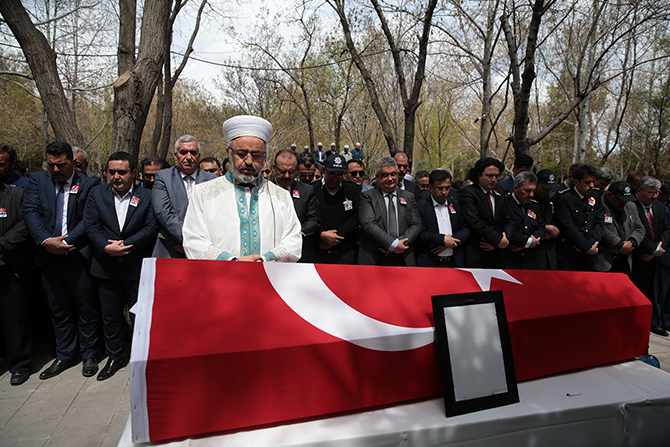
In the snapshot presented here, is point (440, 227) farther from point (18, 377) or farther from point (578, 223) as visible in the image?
point (18, 377)

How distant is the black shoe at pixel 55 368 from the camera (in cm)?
333

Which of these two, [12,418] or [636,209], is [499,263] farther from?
[12,418]

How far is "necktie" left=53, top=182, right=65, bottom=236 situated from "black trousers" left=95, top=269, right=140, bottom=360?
0.55 metres

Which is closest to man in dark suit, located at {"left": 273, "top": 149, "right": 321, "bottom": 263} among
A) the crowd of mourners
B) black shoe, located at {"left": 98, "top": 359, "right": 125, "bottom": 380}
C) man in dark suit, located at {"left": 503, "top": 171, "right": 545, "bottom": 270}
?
the crowd of mourners

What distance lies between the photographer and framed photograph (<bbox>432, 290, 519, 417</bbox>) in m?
1.91

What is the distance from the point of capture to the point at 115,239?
133 inches

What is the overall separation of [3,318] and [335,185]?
3.33 metres

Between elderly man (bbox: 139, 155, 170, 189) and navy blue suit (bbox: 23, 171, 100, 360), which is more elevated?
elderly man (bbox: 139, 155, 170, 189)

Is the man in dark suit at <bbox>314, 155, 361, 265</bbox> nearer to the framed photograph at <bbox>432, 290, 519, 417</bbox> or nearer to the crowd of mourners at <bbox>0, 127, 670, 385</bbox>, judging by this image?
the crowd of mourners at <bbox>0, 127, 670, 385</bbox>

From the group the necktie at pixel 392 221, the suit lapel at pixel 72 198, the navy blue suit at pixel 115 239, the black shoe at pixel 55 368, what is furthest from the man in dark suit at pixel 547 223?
the black shoe at pixel 55 368

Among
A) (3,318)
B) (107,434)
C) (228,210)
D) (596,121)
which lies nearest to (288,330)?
(228,210)

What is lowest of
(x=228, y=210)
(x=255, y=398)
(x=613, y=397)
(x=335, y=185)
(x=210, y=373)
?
(x=613, y=397)

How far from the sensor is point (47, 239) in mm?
3201

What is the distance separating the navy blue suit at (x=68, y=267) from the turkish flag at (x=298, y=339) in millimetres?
2182
